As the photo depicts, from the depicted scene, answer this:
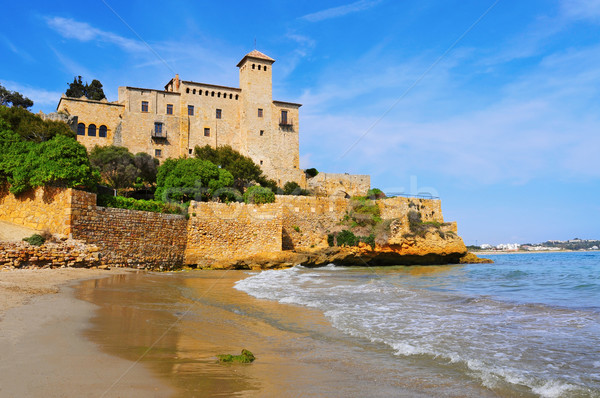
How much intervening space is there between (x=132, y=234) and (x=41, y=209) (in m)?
3.22

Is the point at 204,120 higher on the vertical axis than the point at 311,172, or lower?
higher

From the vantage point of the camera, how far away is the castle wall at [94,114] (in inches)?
1307

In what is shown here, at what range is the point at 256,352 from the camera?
4.97 meters

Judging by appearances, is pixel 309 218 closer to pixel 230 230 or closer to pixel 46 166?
pixel 230 230

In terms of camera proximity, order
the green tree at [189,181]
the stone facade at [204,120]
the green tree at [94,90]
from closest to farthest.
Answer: the green tree at [189,181], the stone facade at [204,120], the green tree at [94,90]

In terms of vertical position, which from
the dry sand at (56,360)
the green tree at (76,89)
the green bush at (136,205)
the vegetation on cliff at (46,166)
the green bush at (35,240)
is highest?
the green tree at (76,89)

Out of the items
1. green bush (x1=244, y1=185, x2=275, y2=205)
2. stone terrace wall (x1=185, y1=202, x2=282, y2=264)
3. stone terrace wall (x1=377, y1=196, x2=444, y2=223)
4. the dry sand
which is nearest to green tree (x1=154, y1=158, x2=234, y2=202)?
green bush (x1=244, y1=185, x2=275, y2=205)

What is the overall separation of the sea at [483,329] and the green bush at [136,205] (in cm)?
754

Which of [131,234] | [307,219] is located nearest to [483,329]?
[131,234]

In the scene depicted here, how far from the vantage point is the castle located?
112 feet

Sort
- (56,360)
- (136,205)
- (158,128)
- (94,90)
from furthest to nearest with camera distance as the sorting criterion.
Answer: (94,90), (158,128), (136,205), (56,360)

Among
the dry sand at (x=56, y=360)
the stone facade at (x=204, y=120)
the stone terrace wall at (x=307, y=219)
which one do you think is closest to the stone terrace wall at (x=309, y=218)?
the stone terrace wall at (x=307, y=219)

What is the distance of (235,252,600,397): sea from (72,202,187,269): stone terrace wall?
251 inches

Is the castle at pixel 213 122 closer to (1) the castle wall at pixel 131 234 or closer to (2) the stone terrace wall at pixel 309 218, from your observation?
(2) the stone terrace wall at pixel 309 218
